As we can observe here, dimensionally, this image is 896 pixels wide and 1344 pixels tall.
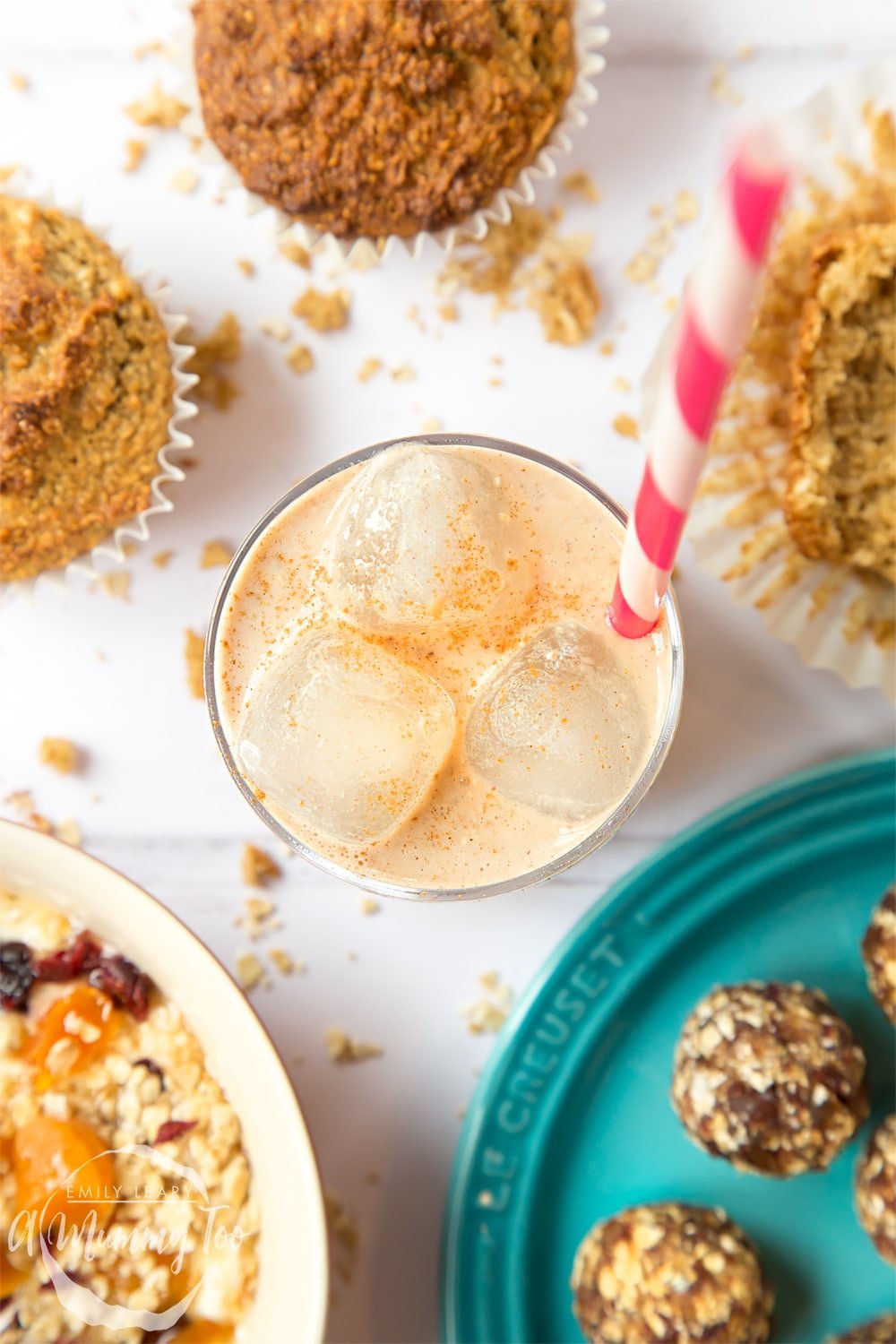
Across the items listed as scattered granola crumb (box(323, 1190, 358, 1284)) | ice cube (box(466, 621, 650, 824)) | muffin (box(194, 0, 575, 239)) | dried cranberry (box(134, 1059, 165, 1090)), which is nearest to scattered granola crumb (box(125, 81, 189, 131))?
muffin (box(194, 0, 575, 239))

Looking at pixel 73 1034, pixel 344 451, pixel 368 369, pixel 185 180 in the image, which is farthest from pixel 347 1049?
pixel 185 180

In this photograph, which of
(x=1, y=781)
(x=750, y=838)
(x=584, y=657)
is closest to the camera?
(x=584, y=657)

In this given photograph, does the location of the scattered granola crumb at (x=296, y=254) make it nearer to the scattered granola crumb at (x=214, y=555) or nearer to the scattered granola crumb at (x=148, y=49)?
the scattered granola crumb at (x=148, y=49)

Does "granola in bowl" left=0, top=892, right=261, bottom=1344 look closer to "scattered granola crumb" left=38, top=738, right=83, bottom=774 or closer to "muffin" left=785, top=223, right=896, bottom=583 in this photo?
"scattered granola crumb" left=38, top=738, right=83, bottom=774

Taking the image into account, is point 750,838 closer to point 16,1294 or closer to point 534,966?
point 534,966

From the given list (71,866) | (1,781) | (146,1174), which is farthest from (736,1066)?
(1,781)

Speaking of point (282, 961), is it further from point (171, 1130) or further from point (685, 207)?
point (685, 207)
